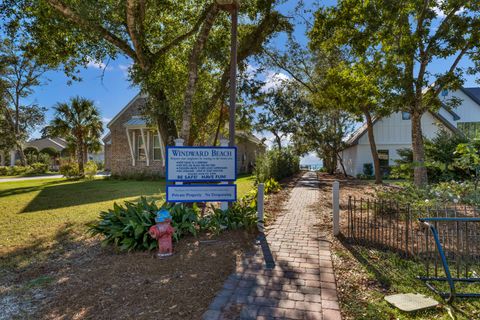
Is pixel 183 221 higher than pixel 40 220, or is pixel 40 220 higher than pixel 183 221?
pixel 183 221

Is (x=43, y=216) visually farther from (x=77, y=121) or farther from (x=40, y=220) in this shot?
(x=77, y=121)

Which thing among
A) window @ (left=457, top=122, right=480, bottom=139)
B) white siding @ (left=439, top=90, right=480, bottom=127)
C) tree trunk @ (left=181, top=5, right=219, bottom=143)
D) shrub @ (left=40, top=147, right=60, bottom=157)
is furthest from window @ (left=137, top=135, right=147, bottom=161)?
shrub @ (left=40, top=147, right=60, bottom=157)

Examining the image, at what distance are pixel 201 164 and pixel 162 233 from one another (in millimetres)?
2038

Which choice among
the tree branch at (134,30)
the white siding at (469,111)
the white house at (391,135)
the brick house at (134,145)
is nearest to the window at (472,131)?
the white house at (391,135)

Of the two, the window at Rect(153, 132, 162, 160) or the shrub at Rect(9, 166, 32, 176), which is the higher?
the window at Rect(153, 132, 162, 160)

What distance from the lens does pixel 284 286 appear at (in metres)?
3.50

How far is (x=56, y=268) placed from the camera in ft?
14.8

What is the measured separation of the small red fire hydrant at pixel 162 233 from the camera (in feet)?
14.9

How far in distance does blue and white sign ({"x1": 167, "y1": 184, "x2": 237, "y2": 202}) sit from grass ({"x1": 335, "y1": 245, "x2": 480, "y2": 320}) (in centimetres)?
266

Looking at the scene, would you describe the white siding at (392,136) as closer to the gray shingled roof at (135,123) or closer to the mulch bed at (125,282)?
the gray shingled roof at (135,123)

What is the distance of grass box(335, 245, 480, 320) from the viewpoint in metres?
2.95

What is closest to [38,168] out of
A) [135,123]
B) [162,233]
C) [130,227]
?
[135,123]

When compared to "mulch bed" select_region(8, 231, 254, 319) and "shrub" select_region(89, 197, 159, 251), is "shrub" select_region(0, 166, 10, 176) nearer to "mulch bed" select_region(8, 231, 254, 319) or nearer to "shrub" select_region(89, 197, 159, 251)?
"mulch bed" select_region(8, 231, 254, 319)

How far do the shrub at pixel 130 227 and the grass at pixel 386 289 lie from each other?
10.9 ft
